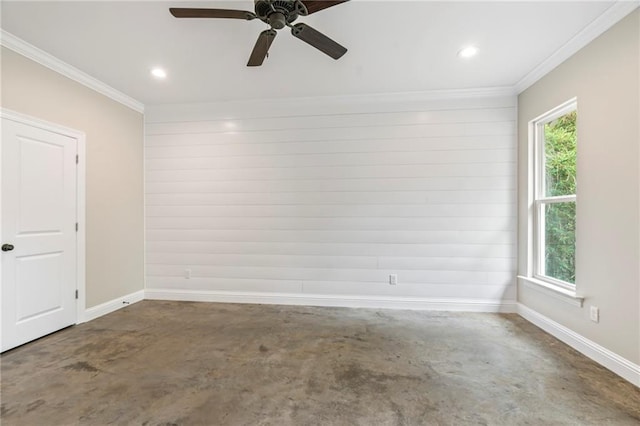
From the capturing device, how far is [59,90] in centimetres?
285

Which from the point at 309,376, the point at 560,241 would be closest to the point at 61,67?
the point at 309,376

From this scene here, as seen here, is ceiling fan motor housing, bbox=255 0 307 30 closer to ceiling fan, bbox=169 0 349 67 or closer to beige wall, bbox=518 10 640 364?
ceiling fan, bbox=169 0 349 67

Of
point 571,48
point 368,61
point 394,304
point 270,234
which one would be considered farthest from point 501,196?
point 270,234

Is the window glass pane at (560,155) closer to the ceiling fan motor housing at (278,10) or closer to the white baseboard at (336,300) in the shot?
the white baseboard at (336,300)

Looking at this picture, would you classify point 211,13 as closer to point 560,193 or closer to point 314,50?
point 314,50

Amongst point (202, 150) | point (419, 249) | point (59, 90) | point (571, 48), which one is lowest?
point (419, 249)

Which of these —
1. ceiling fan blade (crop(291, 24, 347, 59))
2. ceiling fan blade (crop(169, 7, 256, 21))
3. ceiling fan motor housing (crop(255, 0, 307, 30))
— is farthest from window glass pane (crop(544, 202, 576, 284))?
ceiling fan blade (crop(169, 7, 256, 21))

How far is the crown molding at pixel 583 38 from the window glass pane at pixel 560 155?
1.66 feet

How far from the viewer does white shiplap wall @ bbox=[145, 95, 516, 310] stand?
343 cm

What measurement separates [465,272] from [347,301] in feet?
4.95

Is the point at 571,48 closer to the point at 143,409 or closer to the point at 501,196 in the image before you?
the point at 501,196

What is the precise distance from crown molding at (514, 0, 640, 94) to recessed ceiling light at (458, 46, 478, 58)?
753mm

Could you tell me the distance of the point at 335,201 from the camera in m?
3.66

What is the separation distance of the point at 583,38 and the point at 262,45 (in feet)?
8.68
